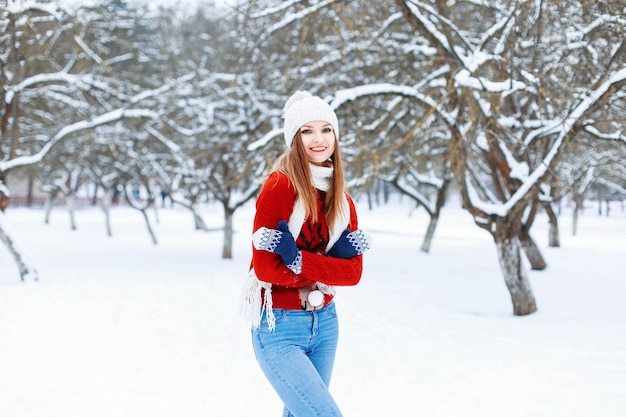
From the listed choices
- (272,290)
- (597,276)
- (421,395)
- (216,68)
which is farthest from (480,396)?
(216,68)

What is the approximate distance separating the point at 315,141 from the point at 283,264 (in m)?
0.53

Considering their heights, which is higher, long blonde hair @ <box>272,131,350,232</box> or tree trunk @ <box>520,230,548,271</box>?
long blonde hair @ <box>272,131,350,232</box>

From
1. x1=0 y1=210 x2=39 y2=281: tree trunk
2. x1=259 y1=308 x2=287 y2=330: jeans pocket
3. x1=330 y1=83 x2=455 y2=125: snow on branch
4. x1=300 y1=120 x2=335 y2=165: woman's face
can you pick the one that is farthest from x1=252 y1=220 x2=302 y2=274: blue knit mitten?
x1=0 y1=210 x2=39 y2=281: tree trunk

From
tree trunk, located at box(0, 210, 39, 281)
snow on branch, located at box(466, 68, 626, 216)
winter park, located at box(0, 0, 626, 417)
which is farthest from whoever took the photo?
tree trunk, located at box(0, 210, 39, 281)

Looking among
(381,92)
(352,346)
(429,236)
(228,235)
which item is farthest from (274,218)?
(429,236)

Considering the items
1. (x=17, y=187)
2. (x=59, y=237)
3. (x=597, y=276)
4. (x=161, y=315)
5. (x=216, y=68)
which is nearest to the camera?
(x=161, y=315)

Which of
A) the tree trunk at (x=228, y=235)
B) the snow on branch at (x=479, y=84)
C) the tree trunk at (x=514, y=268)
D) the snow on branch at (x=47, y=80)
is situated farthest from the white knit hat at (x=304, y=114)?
the tree trunk at (x=228, y=235)

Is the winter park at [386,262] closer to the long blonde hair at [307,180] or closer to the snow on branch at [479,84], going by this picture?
the snow on branch at [479,84]

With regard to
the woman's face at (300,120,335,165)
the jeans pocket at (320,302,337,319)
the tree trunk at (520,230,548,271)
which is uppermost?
the woman's face at (300,120,335,165)

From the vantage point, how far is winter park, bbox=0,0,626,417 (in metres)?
4.41

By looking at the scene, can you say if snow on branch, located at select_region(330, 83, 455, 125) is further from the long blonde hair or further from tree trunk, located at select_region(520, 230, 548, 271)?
tree trunk, located at select_region(520, 230, 548, 271)

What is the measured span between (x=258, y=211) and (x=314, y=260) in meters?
0.28

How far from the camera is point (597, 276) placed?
387 inches

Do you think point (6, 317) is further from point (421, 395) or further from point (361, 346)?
point (421, 395)
